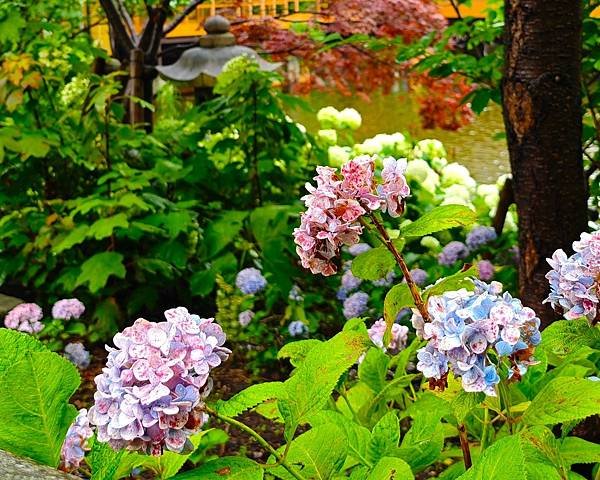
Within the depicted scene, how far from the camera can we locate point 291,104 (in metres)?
3.73

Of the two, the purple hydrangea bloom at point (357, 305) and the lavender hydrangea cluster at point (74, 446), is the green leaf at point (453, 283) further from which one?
the purple hydrangea bloom at point (357, 305)

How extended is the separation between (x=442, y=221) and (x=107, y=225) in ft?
7.36

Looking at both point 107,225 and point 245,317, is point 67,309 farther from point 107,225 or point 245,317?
point 245,317

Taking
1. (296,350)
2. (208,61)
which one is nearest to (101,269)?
(208,61)

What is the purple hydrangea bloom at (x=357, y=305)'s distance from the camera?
317 cm

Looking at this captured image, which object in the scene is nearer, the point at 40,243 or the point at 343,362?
the point at 343,362

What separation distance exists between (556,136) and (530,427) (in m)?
1.27

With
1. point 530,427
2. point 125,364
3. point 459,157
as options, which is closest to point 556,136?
point 530,427

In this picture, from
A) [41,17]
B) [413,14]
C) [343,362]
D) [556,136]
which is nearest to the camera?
[343,362]

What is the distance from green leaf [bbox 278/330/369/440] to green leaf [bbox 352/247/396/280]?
22cm

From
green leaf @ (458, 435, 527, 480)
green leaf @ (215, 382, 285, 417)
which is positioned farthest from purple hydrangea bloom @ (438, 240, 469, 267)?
green leaf @ (458, 435, 527, 480)

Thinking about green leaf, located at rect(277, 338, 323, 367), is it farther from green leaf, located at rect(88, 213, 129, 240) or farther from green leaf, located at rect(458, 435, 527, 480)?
green leaf, located at rect(88, 213, 129, 240)

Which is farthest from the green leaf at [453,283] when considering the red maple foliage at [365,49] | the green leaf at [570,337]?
the red maple foliage at [365,49]

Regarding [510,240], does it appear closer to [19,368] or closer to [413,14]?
[413,14]
